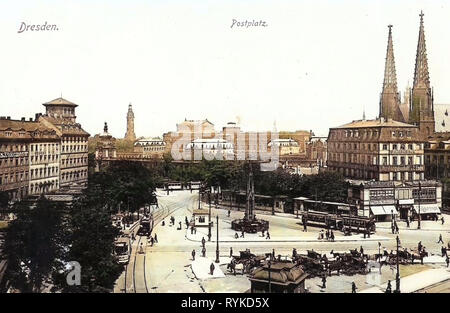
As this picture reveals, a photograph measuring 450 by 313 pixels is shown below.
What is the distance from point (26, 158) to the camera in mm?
25938

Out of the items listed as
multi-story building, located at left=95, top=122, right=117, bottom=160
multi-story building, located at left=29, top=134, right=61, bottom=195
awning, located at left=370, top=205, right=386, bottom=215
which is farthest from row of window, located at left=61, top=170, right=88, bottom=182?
awning, located at left=370, top=205, right=386, bottom=215

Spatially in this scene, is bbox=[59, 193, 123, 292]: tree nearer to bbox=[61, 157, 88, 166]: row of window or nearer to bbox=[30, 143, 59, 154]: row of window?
bbox=[30, 143, 59, 154]: row of window

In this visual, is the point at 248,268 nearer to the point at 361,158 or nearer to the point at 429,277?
the point at 429,277

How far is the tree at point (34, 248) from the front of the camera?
60.6 ft

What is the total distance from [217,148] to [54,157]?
39.4 metres

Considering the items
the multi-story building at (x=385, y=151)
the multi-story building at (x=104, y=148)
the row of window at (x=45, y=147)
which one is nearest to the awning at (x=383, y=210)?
the multi-story building at (x=385, y=151)

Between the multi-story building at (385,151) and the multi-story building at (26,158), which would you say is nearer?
the multi-story building at (26,158)

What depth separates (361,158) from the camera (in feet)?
166

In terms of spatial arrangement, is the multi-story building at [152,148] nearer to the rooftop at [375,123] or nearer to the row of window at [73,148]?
the rooftop at [375,123]

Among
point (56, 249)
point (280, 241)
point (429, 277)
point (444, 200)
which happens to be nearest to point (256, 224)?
point (280, 241)

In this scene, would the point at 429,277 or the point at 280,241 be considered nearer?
the point at 429,277

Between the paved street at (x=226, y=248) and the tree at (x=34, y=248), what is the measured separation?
309 cm

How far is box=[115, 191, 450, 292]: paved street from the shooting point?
21.5 meters

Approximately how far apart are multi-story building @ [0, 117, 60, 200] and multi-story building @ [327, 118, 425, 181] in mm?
31724
